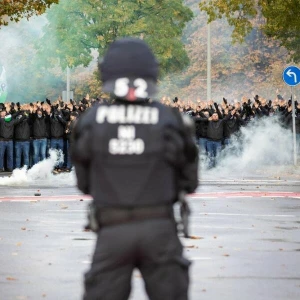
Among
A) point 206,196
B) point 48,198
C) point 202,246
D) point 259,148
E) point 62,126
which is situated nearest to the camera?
point 202,246

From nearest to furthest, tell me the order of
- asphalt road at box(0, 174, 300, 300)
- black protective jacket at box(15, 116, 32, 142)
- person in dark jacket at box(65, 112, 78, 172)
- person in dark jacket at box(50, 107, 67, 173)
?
asphalt road at box(0, 174, 300, 300) → person in dark jacket at box(65, 112, 78, 172) → black protective jacket at box(15, 116, 32, 142) → person in dark jacket at box(50, 107, 67, 173)

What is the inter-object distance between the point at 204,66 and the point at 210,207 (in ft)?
272

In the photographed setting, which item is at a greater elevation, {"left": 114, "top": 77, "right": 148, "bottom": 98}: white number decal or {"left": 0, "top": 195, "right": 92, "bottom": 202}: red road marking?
{"left": 114, "top": 77, "right": 148, "bottom": 98}: white number decal

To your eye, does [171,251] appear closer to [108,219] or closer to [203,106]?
[108,219]

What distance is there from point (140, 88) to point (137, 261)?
853mm

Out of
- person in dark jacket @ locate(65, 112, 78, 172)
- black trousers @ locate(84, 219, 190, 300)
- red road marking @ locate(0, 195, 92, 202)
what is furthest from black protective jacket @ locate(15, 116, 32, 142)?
black trousers @ locate(84, 219, 190, 300)

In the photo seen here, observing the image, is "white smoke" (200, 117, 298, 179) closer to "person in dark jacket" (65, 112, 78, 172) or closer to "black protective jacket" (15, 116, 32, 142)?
"person in dark jacket" (65, 112, 78, 172)

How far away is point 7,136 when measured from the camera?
3634 cm

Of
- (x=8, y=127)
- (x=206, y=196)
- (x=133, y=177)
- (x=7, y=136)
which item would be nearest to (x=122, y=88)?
(x=133, y=177)

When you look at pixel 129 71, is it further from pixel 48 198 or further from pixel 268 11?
pixel 268 11

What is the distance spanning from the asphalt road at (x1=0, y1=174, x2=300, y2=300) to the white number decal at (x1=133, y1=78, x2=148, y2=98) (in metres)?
4.36

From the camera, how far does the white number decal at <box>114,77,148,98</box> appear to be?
6.52 meters

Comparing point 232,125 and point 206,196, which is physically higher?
point 232,125

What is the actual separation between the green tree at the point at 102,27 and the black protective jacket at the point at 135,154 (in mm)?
59541
